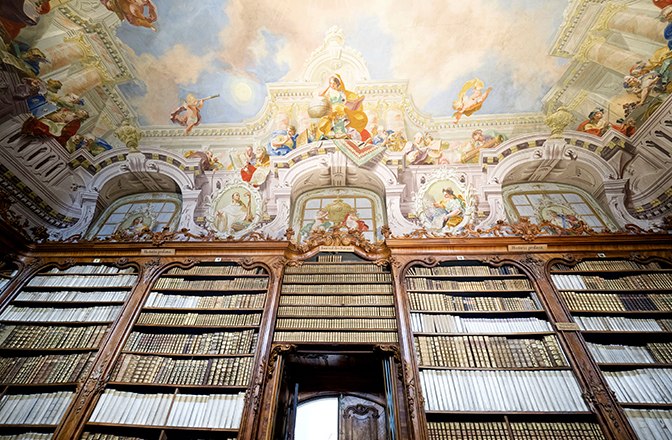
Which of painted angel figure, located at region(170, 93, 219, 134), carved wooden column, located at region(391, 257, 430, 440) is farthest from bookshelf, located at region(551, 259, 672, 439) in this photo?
painted angel figure, located at region(170, 93, 219, 134)

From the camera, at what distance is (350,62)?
5426 mm

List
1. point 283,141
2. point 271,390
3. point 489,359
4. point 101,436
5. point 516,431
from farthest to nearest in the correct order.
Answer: point 283,141 < point 489,359 < point 271,390 < point 101,436 < point 516,431

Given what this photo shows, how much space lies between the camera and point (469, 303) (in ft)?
11.4

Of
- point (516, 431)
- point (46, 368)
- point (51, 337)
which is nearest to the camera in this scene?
point (516, 431)

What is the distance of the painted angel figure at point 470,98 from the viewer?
550cm

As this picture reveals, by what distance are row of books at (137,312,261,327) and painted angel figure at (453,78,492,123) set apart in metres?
4.89

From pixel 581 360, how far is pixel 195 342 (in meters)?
3.83

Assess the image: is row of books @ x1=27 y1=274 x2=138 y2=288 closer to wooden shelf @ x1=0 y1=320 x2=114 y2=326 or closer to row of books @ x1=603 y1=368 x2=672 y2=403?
wooden shelf @ x1=0 y1=320 x2=114 y2=326

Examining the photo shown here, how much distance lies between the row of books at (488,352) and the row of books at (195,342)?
1.78 metres

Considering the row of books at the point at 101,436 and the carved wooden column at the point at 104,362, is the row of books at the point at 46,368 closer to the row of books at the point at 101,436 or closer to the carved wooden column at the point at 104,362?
the carved wooden column at the point at 104,362

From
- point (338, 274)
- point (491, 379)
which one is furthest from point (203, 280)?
point (491, 379)

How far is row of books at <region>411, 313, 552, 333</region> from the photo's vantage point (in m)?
3.26

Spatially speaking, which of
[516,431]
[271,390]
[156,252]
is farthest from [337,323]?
[156,252]

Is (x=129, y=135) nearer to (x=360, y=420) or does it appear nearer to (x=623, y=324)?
(x=360, y=420)
